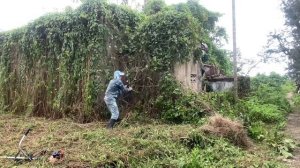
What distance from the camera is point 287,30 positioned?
1508 cm

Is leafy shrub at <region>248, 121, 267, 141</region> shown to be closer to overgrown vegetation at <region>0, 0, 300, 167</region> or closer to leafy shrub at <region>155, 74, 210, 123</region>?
overgrown vegetation at <region>0, 0, 300, 167</region>

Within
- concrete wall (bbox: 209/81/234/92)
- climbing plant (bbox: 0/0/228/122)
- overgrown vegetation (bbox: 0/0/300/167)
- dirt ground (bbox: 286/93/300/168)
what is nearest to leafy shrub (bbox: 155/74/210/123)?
overgrown vegetation (bbox: 0/0/300/167)

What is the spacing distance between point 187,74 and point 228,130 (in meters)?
3.92

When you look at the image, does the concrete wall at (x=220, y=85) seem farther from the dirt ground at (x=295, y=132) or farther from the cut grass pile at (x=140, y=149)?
the cut grass pile at (x=140, y=149)

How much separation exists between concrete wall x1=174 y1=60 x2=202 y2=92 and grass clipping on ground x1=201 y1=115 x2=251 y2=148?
7.79 ft

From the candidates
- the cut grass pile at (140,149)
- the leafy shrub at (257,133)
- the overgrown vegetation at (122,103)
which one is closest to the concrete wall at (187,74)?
the overgrown vegetation at (122,103)

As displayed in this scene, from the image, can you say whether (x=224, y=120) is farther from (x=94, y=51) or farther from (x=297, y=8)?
(x=297, y=8)

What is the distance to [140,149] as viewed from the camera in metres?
6.15

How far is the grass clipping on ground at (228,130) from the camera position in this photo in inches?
291

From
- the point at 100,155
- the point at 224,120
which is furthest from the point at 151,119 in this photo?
the point at 100,155

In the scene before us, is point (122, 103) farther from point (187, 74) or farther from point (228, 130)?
point (228, 130)

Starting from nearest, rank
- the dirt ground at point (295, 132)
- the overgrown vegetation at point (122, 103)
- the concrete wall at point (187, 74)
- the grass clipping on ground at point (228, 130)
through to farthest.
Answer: the dirt ground at point (295, 132)
the overgrown vegetation at point (122, 103)
the grass clipping on ground at point (228, 130)
the concrete wall at point (187, 74)

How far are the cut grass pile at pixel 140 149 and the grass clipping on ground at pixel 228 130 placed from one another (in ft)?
0.69

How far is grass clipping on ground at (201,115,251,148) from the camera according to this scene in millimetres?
7379
